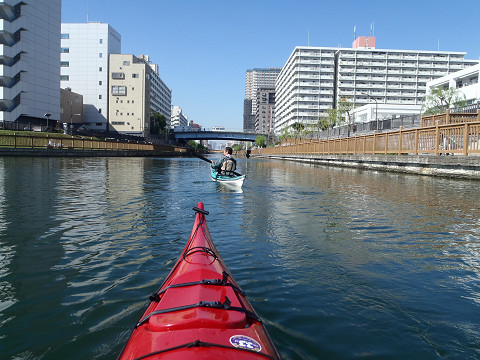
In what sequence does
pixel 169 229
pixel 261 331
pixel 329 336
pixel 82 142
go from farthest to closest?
1. pixel 82 142
2. pixel 169 229
3. pixel 329 336
4. pixel 261 331

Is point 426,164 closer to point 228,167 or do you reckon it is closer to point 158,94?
point 228,167

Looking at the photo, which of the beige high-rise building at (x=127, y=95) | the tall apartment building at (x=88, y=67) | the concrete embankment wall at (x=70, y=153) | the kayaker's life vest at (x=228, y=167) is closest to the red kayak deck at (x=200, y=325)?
the kayaker's life vest at (x=228, y=167)

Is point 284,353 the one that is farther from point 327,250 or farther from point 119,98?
point 119,98

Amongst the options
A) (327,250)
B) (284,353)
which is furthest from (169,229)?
(284,353)

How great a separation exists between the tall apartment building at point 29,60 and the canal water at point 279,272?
58.3 m

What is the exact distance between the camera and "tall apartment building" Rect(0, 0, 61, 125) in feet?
188

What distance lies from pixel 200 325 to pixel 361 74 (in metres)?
135

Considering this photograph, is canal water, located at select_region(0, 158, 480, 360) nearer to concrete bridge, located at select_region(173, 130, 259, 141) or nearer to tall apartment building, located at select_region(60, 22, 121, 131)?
tall apartment building, located at select_region(60, 22, 121, 131)


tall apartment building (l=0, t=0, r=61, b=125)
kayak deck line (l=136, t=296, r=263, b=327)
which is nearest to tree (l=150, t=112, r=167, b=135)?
tall apartment building (l=0, t=0, r=61, b=125)

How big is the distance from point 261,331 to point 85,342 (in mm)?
1748

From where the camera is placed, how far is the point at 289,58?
463ft

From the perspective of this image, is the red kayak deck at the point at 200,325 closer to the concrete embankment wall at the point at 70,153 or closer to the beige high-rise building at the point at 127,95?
the concrete embankment wall at the point at 70,153

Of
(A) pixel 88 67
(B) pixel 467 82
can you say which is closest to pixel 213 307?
(B) pixel 467 82

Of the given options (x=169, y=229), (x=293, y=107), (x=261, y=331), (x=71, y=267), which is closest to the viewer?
(x=261, y=331)
